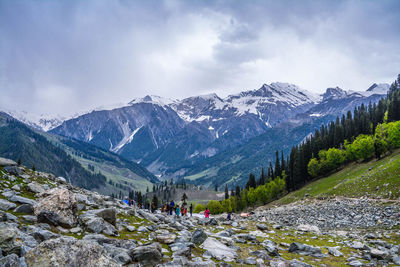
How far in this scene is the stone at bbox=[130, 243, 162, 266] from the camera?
11.5 meters

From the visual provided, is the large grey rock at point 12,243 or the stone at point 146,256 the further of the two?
the stone at point 146,256

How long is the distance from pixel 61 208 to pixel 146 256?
6.65 metres

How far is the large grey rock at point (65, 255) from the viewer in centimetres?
800

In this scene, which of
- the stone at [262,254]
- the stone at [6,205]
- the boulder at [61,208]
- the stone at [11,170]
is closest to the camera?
the boulder at [61,208]

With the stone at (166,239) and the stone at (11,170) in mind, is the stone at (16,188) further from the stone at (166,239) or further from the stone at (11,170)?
the stone at (166,239)

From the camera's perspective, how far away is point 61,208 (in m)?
14.8

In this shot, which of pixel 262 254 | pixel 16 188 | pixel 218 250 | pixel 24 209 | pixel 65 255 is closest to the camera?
pixel 65 255

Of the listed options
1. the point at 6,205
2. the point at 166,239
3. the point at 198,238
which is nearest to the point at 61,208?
the point at 6,205

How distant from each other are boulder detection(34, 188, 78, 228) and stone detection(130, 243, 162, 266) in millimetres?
5058

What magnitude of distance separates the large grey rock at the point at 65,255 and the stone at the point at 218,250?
7.44 metres

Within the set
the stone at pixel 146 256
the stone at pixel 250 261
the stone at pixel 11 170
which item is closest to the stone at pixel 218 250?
the stone at pixel 250 261

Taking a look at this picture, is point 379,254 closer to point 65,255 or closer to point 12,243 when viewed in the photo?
point 65,255

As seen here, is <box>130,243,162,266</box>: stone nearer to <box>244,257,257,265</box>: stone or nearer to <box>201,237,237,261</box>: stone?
<box>201,237,237,261</box>: stone

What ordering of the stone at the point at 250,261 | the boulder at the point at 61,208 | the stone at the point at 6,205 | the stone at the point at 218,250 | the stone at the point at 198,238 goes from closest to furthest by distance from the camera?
the stone at the point at 250,261
the boulder at the point at 61,208
the stone at the point at 218,250
the stone at the point at 6,205
the stone at the point at 198,238
